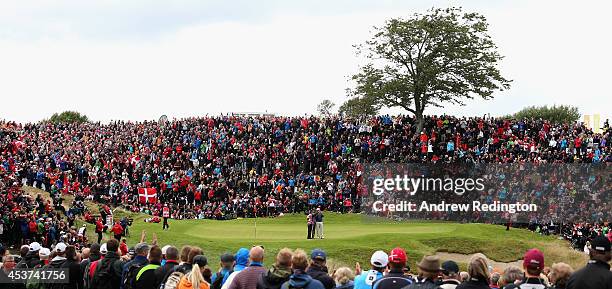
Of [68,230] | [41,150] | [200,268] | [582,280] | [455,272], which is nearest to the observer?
[582,280]

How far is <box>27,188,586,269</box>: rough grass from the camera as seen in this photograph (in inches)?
1270

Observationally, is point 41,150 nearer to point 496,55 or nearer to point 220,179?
point 220,179

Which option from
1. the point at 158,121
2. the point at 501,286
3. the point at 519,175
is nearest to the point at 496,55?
the point at 519,175

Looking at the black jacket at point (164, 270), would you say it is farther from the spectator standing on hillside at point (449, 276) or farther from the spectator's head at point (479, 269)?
the spectator's head at point (479, 269)

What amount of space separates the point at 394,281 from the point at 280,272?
144cm

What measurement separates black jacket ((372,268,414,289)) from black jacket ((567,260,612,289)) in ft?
6.25

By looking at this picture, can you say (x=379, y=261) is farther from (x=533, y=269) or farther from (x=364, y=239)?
(x=364, y=239)

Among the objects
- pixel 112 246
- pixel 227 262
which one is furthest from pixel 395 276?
pixel 112 246

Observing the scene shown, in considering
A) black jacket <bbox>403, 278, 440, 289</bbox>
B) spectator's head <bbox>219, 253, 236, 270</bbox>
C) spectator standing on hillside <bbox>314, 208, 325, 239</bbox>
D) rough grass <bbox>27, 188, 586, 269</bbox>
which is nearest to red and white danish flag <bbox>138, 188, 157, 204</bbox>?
rough grass <bbox>27, 188, 586, 269</bbox>

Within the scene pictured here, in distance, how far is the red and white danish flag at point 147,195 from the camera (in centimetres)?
4681

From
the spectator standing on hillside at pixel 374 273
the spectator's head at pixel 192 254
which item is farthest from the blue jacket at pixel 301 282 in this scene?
the spectator's head at pixel 192 254

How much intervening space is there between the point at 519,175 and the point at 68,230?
73.0 feet

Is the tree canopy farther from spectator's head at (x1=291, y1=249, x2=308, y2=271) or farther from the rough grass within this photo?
spectator's head at (x1=291, y1=249, x2=308, y2=271)

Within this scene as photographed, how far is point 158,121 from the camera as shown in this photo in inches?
2443
